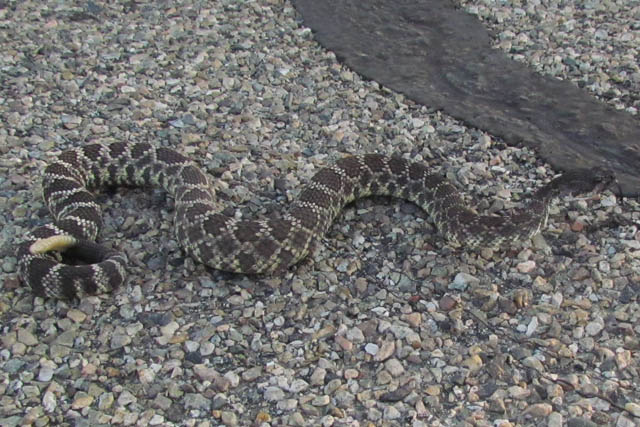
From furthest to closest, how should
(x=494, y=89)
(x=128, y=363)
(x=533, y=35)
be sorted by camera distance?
(x=533, y=35) → (x=494, y=89) → (x=128, y=363)

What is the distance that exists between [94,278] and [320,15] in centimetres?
625

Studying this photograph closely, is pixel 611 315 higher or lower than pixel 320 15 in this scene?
lower

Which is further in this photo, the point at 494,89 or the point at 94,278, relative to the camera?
the point at 494,89

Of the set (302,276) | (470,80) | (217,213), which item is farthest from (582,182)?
(217,213)

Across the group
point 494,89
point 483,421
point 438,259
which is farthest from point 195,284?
point 494,89

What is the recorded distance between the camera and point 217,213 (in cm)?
692

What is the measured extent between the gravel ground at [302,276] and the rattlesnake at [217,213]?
171 millimetres

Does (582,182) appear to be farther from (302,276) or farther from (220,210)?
(220,210)

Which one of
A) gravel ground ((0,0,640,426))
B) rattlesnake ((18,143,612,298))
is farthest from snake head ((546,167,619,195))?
gravel ground ((0,0,640,426))

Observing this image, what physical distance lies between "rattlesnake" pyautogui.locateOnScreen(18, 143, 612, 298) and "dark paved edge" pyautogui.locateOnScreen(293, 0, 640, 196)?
1.12 meters

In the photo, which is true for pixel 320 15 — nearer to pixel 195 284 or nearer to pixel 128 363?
pixel 195 284

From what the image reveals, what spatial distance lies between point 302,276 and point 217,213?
95cm

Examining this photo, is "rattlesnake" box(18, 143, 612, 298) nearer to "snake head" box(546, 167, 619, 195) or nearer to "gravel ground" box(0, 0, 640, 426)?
"snake head" box(546, 167, 619, 195)

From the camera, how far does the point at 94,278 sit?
629cm
